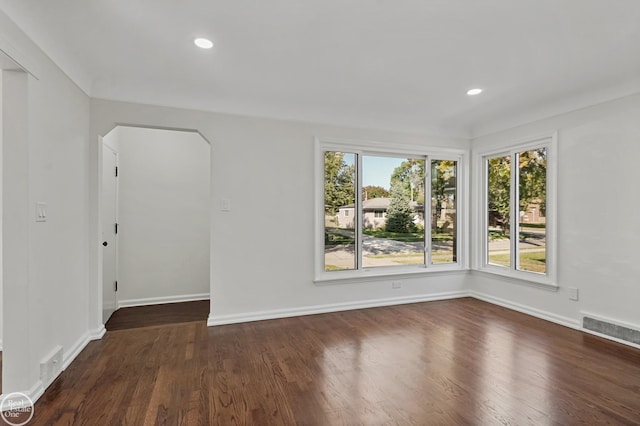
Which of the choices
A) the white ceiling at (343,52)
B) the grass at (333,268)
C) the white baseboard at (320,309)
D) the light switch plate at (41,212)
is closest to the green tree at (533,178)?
the white ceiling at (343,52)

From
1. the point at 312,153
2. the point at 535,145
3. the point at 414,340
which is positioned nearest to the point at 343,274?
the point at 414,340

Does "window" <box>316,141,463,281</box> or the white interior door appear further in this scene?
"window" <box>316,141,463,281</box>

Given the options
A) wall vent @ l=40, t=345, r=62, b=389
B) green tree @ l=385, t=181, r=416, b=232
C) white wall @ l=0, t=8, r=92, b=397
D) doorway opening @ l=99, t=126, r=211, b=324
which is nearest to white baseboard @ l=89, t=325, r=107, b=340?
white wall @ l=0, t=8, r=92, b=397

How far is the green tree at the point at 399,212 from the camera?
4461mm

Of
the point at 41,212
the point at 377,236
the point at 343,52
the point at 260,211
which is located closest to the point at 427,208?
the point at 377,236

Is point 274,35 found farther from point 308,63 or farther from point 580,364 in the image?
point 580,364

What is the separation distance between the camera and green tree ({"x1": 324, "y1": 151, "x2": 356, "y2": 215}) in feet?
13.4

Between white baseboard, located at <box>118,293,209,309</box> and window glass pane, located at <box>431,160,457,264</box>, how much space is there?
11.2 feet

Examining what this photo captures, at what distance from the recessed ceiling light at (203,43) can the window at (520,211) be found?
146 inches

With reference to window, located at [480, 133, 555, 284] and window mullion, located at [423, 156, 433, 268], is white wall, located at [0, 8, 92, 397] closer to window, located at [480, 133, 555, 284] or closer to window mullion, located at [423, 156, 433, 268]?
window mullion, located at [423, 156, 433, 268]

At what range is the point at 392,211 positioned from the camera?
176 inches

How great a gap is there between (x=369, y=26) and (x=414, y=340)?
2708mm

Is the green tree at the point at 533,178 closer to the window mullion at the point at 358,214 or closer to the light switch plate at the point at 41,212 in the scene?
the window mullion at the point at 358,214

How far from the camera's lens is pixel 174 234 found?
4.48 meters
